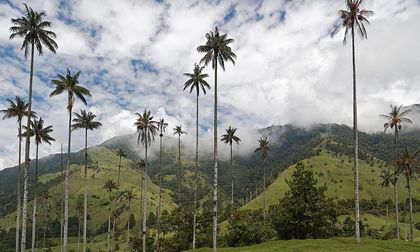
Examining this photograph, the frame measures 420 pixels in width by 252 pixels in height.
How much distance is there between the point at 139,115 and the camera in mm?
74250

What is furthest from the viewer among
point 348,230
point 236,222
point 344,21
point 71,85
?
point 348,230

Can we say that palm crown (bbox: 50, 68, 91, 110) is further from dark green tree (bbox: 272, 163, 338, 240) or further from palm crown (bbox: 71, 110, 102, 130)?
dark green tree (bbox: 272, 163, 338, 240)

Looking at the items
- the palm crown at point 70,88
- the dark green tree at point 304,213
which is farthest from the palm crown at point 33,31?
the dark green tree at point 304,213

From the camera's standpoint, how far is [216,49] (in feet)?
176

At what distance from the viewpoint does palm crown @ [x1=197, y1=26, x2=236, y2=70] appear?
175ft

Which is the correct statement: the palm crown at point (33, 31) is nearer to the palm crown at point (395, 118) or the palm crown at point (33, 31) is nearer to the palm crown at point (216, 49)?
the palm crown at point (216, 49)

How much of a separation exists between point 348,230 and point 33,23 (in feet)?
272

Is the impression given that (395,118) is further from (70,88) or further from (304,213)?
(70,88)

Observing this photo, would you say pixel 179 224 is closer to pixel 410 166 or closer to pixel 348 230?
pixel 348 230

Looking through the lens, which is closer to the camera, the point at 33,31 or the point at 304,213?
the point at 33,31

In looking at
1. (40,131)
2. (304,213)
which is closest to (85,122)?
(40,131)

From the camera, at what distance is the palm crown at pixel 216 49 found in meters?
53.2

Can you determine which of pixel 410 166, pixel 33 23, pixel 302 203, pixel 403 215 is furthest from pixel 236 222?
pixel 403 215

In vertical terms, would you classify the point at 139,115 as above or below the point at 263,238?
above
